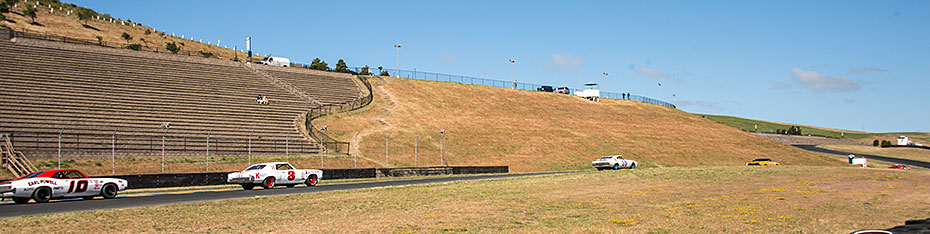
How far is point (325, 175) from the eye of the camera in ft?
137

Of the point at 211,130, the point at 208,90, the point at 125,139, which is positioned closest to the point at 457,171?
the point at 211,130

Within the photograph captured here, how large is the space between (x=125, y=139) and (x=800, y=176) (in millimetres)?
38518

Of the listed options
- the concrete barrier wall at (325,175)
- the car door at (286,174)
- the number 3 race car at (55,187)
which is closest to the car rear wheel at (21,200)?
the number 3 race car at (55,187)

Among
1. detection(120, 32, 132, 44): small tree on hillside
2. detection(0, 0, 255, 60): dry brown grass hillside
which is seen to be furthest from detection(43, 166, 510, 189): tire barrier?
detection(120, 32, 132, 44): small tree on hillside

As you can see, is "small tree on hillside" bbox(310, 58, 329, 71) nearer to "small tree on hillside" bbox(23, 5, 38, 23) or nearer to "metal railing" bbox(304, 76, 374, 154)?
"metal railing" bbox(304, 76, 374, 154)

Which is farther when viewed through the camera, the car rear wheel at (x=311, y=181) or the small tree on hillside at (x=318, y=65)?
the small tree on hillside at (x=318, y=65)

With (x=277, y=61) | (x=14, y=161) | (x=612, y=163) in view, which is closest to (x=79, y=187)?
(x=14, y=161)

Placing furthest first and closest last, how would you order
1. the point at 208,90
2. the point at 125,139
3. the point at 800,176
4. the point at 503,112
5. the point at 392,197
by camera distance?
1. the point at 503,112
2. the point at 208,90
3. the point at 125,139
4. the point at 800,176
5. the point at 392,197

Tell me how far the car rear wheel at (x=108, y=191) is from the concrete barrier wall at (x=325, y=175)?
5.26 meters

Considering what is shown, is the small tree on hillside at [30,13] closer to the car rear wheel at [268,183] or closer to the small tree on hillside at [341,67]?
the small tree on hillside at [341,67]

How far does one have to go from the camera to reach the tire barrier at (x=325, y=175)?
33.5 m

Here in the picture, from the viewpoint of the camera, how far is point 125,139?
146 feet

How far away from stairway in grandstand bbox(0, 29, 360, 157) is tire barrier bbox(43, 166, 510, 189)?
6831 millimetres

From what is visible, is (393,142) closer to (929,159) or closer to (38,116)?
(38,116)
